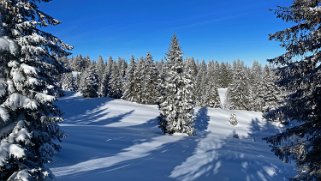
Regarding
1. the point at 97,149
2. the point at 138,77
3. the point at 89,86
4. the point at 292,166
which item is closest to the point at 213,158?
the point at 292,166

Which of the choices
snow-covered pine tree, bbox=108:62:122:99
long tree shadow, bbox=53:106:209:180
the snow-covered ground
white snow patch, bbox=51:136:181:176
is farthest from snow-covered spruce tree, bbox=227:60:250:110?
white snow patch, bbox=51:136:181:176

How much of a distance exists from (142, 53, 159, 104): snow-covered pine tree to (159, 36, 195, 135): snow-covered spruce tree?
27.9 metres

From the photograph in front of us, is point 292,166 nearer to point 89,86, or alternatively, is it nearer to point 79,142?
point 79,142

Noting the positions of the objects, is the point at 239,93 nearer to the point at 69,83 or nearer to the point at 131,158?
the point at 131,158

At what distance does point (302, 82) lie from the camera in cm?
1120

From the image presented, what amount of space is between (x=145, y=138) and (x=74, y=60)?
138518 mm

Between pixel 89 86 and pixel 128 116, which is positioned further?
pixel 89 86

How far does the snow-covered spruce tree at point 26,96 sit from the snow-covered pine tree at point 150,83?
5836cm

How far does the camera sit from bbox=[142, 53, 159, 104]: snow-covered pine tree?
70.0 meters

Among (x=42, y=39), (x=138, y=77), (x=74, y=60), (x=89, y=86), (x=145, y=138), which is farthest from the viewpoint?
(x=74, y=60)

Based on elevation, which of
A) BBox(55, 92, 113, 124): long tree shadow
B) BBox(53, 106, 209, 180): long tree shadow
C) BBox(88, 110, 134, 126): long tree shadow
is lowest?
BBox(53, 106, 209, 180): long tree shadow

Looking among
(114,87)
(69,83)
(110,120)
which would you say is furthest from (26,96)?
(69,83)

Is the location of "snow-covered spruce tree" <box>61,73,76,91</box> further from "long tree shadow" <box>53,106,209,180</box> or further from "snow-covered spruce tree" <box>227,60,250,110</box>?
"long tree shadow" <box>53,106,209,180</box>

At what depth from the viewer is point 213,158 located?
85.0 ft
